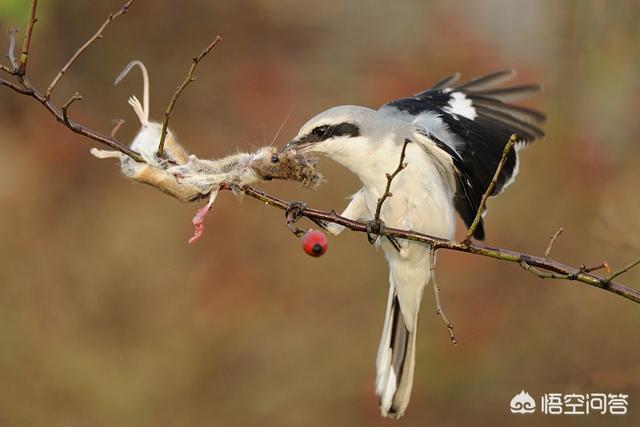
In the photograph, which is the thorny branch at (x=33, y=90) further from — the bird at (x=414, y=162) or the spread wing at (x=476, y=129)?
the spread wing at (x=476, y=129)

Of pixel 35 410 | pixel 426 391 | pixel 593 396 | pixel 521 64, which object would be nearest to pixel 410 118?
pixel 593 396

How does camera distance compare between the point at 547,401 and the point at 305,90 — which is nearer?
the point at 547,401

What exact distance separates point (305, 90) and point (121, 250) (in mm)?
1531

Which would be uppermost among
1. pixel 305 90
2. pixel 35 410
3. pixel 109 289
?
pixel 305 90

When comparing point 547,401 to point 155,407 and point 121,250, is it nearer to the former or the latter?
point 155,407

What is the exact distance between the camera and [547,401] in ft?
14.1

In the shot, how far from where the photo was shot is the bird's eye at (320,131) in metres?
2.51

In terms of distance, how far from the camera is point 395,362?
119 inches
